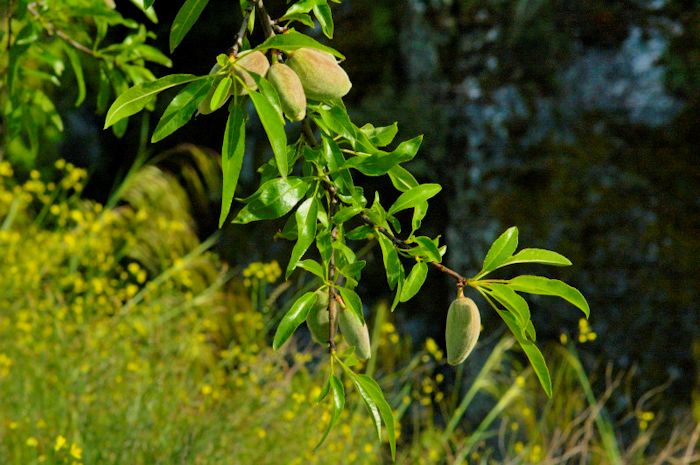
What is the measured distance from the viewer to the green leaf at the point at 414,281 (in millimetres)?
684

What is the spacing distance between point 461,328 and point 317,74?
0.20 meters

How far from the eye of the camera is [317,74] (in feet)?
2.02

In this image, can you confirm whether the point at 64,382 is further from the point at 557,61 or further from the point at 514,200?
the point at 557,61

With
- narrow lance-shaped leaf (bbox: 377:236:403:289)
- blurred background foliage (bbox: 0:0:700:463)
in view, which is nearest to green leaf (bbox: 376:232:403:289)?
narrow lance-shaped leaf (bbox: 377:236:403:289)

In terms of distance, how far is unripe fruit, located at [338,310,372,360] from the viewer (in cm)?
67

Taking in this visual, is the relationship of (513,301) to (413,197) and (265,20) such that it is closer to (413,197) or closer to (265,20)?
(413,197)

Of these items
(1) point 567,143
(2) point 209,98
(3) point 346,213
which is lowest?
(1) point 567,143

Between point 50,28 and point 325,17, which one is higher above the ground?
point 325,17

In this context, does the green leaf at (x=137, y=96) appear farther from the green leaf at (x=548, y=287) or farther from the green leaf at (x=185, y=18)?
the green leaf at (x=548, y=287)

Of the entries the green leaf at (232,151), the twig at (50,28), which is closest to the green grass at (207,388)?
the twig at (50,28)

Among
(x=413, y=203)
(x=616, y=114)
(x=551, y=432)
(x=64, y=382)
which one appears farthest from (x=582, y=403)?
(x=413, y=203)

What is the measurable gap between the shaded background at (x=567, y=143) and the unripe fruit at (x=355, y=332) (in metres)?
1.66

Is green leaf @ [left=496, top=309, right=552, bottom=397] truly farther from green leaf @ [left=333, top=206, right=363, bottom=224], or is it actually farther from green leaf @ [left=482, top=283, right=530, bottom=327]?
green leaf @ [left=333, top=206, right=363, bottom=224]

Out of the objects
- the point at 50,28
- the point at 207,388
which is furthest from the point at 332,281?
the point at 207,388
